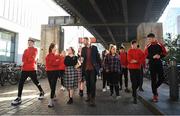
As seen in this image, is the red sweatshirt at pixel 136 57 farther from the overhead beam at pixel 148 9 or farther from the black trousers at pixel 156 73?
the overhead beam at pixel 148 9

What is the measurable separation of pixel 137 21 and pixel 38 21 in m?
15.6

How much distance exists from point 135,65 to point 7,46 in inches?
1074

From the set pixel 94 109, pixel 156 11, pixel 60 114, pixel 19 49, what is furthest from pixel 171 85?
pixel 19 49

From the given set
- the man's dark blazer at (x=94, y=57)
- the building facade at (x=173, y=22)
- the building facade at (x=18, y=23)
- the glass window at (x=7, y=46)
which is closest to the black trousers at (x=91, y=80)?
the man's dark blazer at (x=94, y=57)

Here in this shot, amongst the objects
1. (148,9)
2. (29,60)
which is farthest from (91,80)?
(148,9)

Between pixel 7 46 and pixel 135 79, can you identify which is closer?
pixel 135 79

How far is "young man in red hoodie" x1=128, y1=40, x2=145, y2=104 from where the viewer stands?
893 centimetres

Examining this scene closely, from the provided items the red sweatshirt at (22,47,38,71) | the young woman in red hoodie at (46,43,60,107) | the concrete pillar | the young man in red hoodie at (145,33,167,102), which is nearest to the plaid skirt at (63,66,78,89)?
the young woman in red hoodie at (46,43,60,107)

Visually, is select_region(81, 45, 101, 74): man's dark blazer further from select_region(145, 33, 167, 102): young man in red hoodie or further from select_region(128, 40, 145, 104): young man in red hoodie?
select_region(145, 33, 167, 102): young man in red hoodie

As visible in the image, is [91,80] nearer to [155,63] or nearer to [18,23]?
[155,63]

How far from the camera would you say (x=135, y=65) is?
9000 millimetres

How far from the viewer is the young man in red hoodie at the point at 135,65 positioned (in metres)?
8.93

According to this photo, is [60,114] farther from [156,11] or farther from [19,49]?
[19,49]

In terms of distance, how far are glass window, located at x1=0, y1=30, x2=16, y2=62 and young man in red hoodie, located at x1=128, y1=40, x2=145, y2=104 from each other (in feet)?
83.1
